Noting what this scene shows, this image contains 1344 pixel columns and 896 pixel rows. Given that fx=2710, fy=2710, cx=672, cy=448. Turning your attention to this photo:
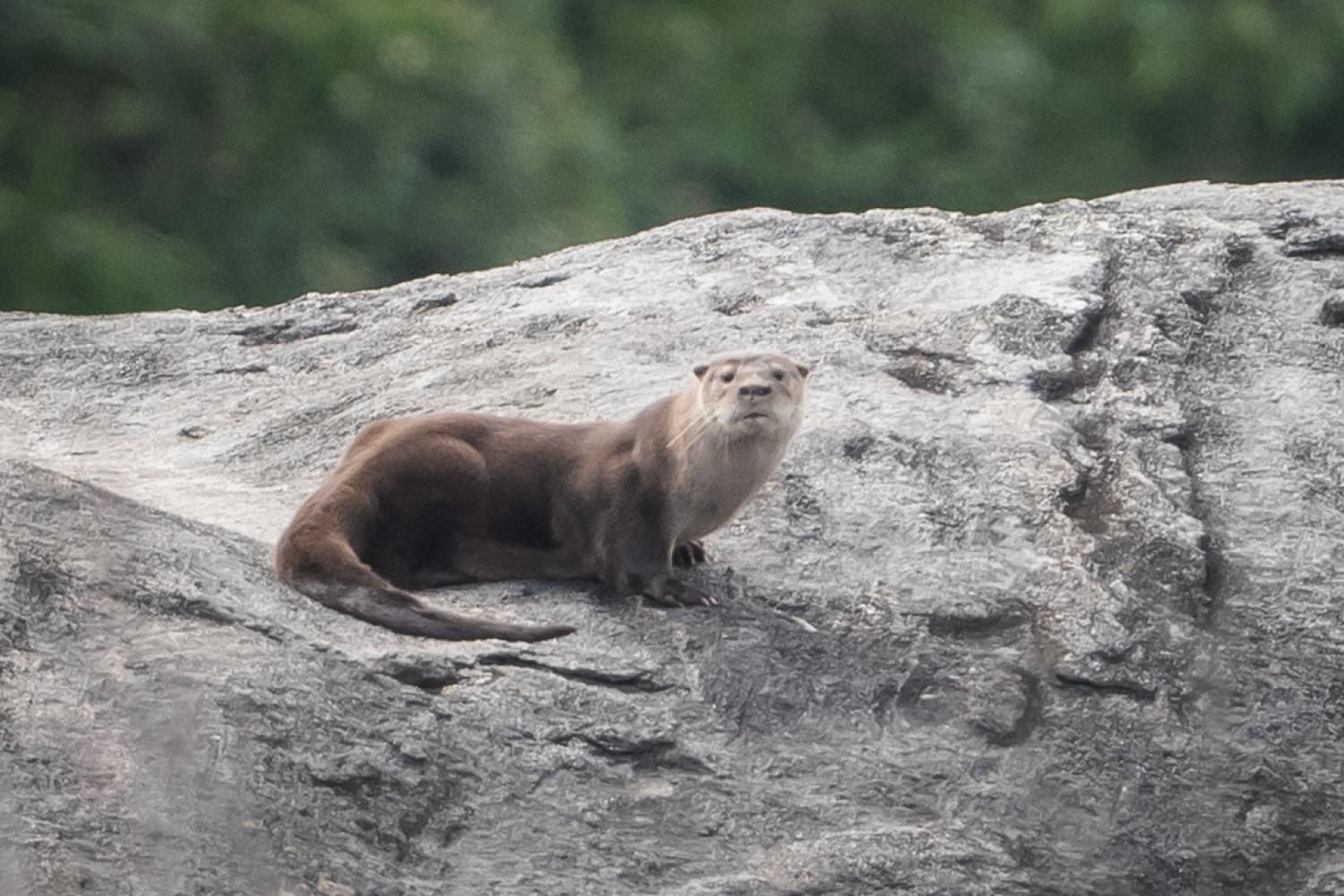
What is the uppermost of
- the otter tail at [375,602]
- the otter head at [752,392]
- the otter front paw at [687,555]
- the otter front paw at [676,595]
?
the otter head at [752,392]

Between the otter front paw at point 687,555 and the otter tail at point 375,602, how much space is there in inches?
17.4

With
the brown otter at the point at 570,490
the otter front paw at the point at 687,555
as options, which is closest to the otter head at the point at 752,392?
the brown otter at the point at 570,490

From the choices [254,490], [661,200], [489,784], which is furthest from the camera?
[661,200]

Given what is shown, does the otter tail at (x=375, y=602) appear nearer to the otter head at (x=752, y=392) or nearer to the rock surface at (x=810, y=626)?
the rock surface at (x=810, y=626)

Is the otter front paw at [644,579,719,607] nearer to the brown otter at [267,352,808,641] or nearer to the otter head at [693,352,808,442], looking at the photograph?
the brown otter at [267,352,808,641]

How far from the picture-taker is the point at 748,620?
565 cm

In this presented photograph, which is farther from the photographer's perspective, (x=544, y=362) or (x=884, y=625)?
(x=544, y=362)

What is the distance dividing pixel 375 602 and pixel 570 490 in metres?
0.59

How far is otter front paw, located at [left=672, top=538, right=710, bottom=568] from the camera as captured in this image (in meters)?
5.87

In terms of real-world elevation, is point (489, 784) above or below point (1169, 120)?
below

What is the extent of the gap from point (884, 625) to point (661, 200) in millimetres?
12209

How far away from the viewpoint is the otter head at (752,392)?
570 centimetres

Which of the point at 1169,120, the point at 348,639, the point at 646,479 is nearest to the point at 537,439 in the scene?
the point at 646,479

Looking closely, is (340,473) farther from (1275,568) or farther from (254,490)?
(1275,568)
